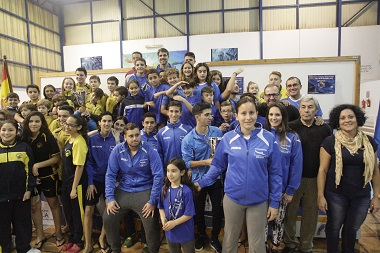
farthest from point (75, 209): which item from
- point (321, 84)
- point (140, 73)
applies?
point (321, 84)

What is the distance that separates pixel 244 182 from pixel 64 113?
8.82 feet

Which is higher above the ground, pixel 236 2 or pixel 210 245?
pixel 236 2

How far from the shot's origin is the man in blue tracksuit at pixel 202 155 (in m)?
3.11

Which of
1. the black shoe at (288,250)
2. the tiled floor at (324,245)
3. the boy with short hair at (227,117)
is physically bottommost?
the tiled floor at (324,245)

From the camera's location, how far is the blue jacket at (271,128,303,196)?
268 centimetres

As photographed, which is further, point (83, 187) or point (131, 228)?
point (131, 228)

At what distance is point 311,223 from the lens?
296 centimetres

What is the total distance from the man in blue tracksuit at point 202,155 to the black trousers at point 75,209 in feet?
4.72

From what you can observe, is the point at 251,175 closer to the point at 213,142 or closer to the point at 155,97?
the point at 213,142

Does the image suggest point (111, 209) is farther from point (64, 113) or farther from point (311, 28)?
point (311, 28)

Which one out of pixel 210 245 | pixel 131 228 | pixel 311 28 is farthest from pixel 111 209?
pixel 311 28

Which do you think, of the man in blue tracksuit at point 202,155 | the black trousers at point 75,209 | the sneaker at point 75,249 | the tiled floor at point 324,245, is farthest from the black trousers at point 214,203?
the sneaker at point 75,249

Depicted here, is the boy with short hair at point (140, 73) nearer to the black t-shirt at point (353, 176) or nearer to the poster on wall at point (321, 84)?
the poster on wall at point (321, 84)

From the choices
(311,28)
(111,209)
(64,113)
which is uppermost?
(311,28)
